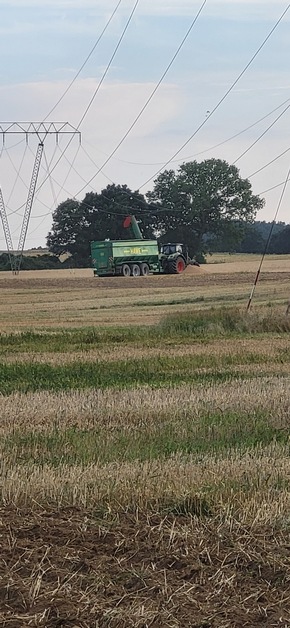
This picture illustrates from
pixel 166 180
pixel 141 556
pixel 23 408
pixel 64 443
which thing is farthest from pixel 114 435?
pixel 166 180

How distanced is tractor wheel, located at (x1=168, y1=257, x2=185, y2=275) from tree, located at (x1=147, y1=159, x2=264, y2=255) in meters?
26.3

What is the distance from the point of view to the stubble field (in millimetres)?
5508

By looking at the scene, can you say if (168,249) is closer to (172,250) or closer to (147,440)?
(172,250)

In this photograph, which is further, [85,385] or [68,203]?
[68,203]

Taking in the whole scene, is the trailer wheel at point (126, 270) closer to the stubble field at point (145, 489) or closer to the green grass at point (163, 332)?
the green grass at point (163, 332)

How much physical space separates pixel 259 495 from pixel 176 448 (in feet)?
7.66

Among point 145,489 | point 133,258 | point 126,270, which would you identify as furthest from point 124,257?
point 145,489

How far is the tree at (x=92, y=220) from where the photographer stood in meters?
95.1

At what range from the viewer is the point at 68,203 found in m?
99.6

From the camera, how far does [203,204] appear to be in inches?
3824

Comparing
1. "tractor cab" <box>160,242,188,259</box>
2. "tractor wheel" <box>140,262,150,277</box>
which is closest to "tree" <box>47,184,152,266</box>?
"tractor cab" <box>160,242,188,259</box>

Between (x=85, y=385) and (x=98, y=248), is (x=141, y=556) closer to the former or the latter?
(x=85, y=385)

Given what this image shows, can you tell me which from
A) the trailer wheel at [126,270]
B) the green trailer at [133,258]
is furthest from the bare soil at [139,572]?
the trailer wheel at [126,270]

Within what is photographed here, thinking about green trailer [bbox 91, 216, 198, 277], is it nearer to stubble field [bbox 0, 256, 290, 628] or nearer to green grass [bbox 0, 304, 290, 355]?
green grass [bbox 0, 304, 290, 355]
